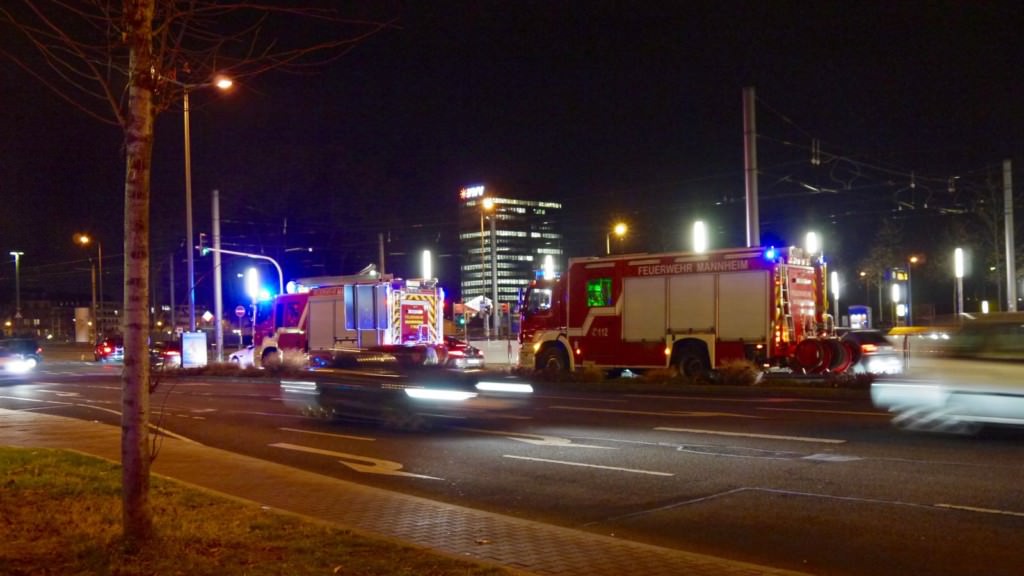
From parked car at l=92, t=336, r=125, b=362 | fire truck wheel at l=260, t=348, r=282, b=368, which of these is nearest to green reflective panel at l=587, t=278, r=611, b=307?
fire truck wheel at l=260, t=348, r=282, b=368

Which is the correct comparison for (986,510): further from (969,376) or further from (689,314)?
(689,314)

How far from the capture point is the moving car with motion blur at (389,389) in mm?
16516

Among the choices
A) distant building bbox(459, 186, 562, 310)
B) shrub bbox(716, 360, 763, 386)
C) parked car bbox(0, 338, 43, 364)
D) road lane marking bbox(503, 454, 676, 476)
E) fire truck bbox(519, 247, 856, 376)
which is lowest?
road lane marking bbox(503, 454, 676, 476)

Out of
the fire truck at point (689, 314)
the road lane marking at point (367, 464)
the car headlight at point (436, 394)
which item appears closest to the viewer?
the road lane marking at point (367, 464)

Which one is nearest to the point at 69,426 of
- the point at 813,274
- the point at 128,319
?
the point at 128,319

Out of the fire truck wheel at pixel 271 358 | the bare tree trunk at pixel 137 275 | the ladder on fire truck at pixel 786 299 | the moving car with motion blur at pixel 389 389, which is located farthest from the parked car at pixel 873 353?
the bare tree trunk at pixel 137 275

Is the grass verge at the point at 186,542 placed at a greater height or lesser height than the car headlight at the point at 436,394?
lesser

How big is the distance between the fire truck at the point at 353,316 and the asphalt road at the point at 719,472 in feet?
25.9

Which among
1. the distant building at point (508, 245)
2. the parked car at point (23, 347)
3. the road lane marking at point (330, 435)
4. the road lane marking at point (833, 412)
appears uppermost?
the distant building at point (508, 245)

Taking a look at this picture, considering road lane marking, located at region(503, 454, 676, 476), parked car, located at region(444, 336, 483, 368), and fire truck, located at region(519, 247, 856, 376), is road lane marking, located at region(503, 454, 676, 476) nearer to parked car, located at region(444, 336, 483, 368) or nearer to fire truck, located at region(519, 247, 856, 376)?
fire truck, located at region(519, 247, 856, 376)

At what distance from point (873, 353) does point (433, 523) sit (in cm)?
1946

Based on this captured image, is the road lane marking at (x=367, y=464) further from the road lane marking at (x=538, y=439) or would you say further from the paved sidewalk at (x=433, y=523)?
the road lane marking at (x=538, y=439)

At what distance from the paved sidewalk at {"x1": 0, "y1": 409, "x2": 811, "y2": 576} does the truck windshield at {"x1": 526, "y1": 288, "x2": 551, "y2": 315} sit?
50.0 ft

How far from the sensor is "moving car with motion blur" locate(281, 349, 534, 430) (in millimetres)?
16516
